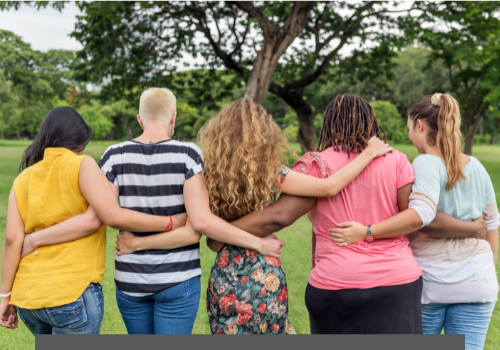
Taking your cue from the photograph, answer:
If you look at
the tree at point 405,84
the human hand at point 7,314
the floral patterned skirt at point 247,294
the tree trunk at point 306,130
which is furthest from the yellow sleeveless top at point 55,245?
the tree at point 405,84

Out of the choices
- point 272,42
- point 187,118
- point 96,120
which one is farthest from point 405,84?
point 96,120

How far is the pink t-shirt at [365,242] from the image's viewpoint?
2.11 m

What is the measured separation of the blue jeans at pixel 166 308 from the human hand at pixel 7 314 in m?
0.56

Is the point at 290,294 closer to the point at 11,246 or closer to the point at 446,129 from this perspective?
the point at 446,129

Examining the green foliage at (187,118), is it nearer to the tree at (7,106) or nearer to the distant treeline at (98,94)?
the distant treeline at (98,94)

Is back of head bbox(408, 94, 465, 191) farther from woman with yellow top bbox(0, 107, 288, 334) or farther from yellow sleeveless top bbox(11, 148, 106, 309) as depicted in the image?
yellow sleeveless top bbox(11, 148, 106, 309)

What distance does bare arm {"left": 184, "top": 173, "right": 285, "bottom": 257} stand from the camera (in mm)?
2162

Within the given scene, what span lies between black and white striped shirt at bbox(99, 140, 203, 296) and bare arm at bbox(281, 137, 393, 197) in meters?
0.50

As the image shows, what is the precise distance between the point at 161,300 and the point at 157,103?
108cm

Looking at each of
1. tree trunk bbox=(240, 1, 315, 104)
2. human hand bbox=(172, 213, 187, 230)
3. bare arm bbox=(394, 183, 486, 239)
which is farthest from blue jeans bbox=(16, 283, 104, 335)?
tree trunk bbox=(240, 1, 315, 104)

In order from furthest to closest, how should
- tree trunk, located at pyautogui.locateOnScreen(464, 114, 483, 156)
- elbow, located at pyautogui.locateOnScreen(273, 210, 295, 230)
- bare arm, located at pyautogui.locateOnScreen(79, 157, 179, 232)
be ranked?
tree trunk, located at pyautogui.locateOnScreen(464, 114, 483, 156) < elbow, located at pyautogui.locateOnScreen(273, 210, 295, 230) < bare arm, located at pyautogui.locateOnScreen(79, 157, 179, 232)

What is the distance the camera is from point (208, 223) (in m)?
2.15

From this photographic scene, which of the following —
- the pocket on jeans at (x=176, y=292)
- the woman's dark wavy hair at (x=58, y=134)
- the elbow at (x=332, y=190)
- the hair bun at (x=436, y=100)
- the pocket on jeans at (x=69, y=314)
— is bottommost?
the pocket on jeans at (x=69, y=314)

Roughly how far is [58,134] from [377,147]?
65.2 inches
